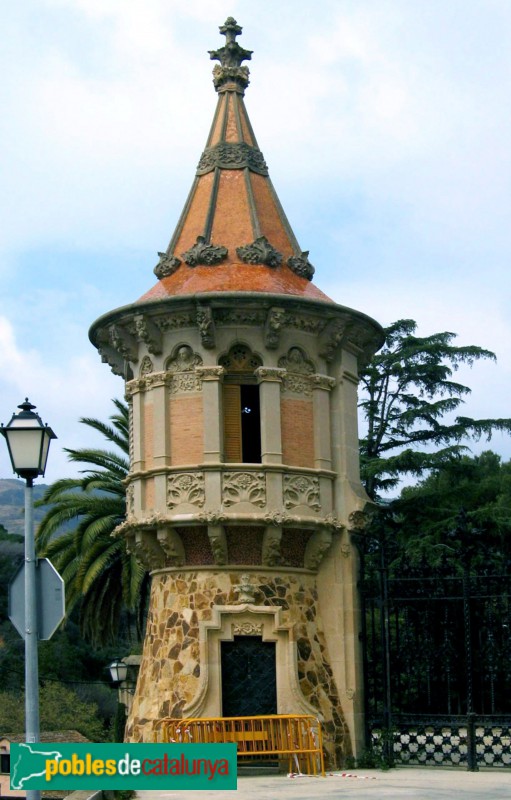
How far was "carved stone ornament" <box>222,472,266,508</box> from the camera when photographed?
20641 mm

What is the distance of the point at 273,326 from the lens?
21.0 m

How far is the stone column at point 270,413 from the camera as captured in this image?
824 inches

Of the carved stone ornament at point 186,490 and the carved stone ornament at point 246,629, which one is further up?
the carved stone ornament at point 186,490

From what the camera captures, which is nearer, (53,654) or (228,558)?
(228,558)

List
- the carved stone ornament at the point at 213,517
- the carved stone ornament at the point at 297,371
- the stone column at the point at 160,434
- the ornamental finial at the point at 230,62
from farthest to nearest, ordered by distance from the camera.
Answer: the ornamental finial at the point at 230,62 < the carved stone ornament at the point at 297,371 < the stone column at the point at 160,434 < the carved stone ornament at the point at 213,517

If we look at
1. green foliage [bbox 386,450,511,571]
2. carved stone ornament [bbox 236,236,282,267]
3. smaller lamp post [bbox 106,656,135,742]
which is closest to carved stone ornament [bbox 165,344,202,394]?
carved stone ornament [bbox 236,236,282,267]

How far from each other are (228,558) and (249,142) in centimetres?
814

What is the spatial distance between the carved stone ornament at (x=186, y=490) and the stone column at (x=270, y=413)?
1.13 meters

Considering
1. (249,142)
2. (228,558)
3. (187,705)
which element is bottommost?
(187,705)

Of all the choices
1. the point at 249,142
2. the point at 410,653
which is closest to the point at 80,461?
the point at 249,142

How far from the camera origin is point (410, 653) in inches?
811

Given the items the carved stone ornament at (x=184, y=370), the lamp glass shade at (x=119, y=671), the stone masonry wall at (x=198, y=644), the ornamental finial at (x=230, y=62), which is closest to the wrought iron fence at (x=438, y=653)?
the stone masonry wall at (x=198, y=644)

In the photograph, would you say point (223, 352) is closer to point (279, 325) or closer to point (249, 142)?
point (279, 325)

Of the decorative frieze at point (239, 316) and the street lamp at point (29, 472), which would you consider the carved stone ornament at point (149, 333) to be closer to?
the decorative frieze at point (239, 316)
